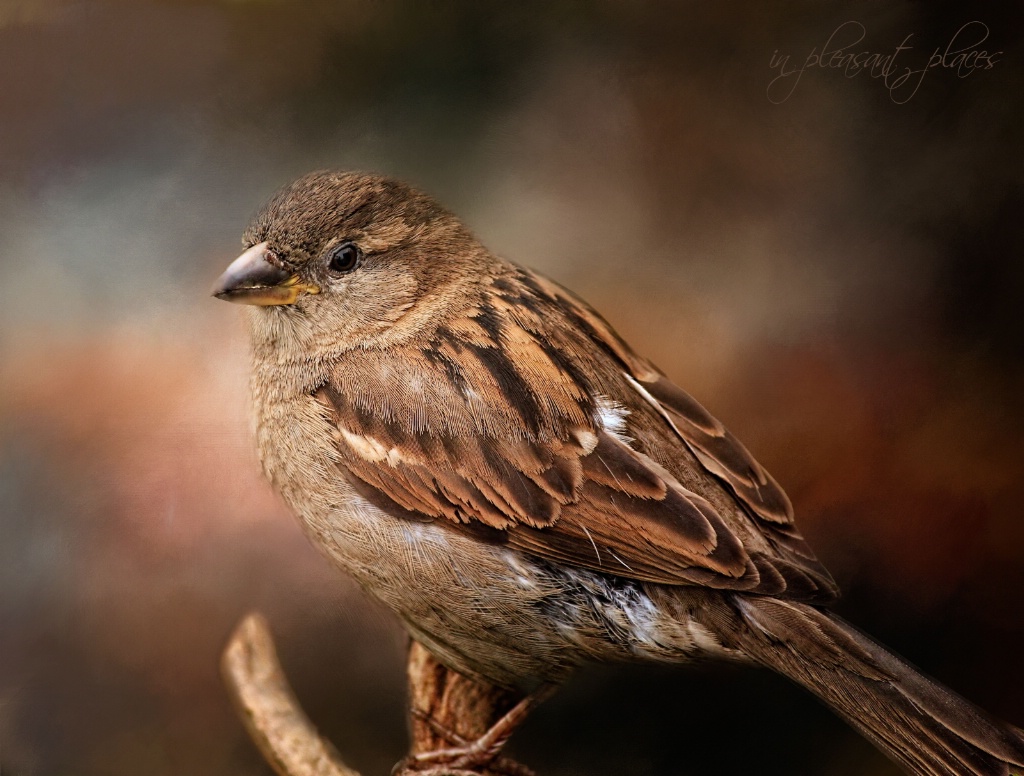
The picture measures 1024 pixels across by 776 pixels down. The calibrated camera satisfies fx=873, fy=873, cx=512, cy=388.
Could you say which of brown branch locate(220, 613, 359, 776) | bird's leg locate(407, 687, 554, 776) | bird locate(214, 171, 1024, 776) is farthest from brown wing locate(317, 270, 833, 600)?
brown branch locate(220, 613, 359, 776)

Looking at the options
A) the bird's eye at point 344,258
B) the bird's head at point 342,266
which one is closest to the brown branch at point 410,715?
the bird's head at point 342,266

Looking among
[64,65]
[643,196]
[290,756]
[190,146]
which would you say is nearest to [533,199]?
[643,196]

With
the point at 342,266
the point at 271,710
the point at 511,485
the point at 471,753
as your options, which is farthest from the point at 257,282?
the point at 471,753

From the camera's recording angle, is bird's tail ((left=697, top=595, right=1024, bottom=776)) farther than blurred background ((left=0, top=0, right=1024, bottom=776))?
No

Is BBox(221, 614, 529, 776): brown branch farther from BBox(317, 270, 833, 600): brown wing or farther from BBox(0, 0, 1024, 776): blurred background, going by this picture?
BBox(317, 270, 833, 600): brown wing

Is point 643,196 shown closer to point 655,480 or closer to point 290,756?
point 655,480

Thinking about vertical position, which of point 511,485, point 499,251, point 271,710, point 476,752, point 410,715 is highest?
point 499,251

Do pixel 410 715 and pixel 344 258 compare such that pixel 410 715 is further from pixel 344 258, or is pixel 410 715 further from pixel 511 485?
pixel 344 258
